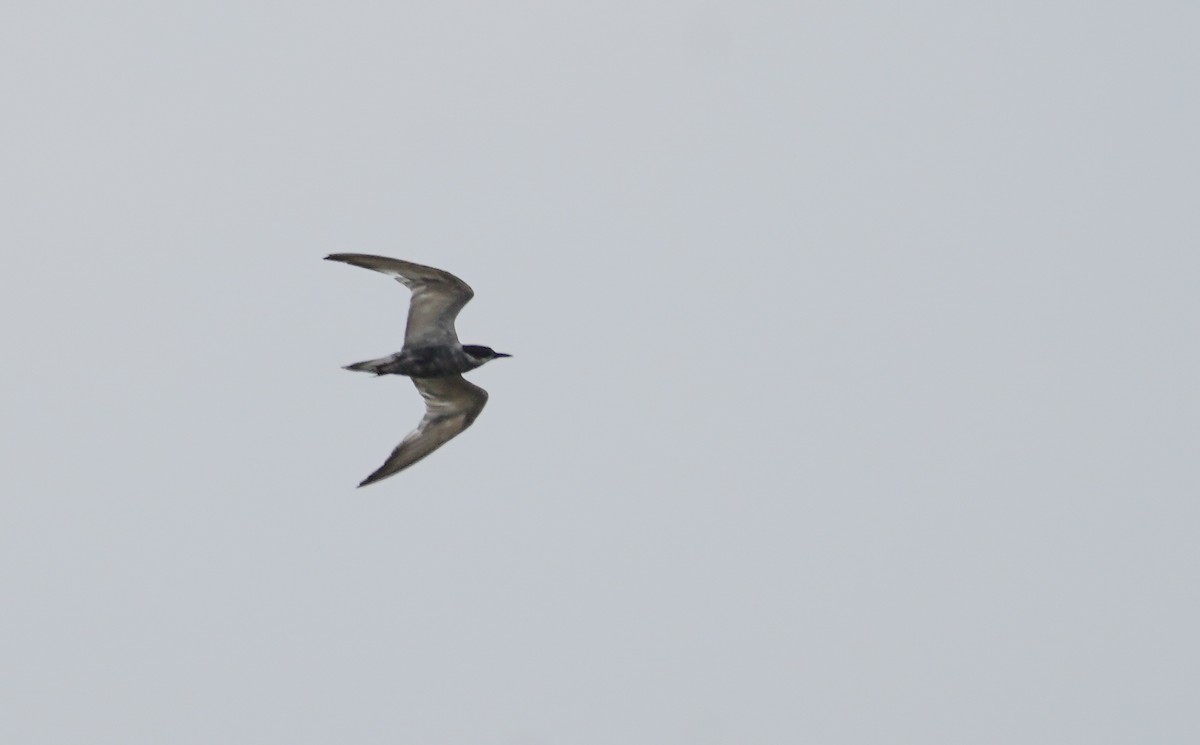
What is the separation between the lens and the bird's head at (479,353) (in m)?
43.8

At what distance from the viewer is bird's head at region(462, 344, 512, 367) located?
144 feet

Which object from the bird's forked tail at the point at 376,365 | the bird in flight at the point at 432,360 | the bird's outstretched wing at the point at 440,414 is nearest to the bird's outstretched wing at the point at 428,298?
the bird in flight at the point at 432,360

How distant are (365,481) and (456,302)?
158 inches

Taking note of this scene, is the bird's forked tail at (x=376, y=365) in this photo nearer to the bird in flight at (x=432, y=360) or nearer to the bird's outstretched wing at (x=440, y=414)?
the bird in flight at (x=432, y=360)

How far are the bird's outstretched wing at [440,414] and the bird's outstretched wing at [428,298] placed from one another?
1.54 m

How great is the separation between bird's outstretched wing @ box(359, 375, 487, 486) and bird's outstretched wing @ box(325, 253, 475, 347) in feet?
5.04

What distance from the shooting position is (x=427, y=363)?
43.7m

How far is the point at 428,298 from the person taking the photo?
43.2 meters

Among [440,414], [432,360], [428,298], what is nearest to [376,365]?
[432,360]

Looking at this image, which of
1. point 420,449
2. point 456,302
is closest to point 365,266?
point 456,302

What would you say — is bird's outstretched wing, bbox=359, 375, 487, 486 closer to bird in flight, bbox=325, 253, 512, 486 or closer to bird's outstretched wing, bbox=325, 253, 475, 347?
bird in flight, bbox=325, 253, 512, 486

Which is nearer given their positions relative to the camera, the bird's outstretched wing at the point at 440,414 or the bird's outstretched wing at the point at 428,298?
the bird's outstretched wing at the point at 428,298

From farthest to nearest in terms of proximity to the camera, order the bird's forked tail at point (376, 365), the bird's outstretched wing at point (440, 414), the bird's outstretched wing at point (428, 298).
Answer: the bird's outstretched wing at point (440, 414), the bird's forked tail at point (376, 365), the bird's outstretched wing at point (428, 298)

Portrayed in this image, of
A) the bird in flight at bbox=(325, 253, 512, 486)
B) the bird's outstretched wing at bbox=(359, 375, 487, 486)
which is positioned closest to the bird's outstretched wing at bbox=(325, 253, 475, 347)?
the bird in flight at bbox=(325, 253, 512, 486)
